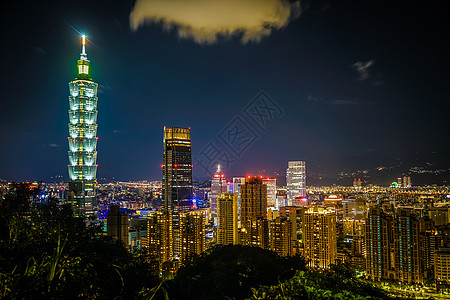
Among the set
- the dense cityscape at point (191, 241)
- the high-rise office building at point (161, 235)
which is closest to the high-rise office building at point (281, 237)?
the dense cityscape at point (191, 241)

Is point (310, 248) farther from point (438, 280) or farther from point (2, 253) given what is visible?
point (2, 253)

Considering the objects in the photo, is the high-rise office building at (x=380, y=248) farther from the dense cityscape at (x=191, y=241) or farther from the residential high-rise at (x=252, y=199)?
the residential high-rise at (x=252, y=199)

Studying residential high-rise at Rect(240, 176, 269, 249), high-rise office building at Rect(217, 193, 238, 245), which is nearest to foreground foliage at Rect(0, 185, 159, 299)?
high-rise office building at Rect(217, 193, 238, 245)

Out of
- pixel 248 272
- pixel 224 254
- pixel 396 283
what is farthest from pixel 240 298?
pixel 396 283

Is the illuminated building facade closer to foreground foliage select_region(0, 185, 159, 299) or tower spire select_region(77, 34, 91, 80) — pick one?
foreground foliage select_region(0, 185, 159, 299)

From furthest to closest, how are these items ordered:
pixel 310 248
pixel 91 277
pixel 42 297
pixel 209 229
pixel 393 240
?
1. pixel 209 229
2. pixel 310 248
3. pixel 393 240
4. pixel 91 277
5. pixel 42 297

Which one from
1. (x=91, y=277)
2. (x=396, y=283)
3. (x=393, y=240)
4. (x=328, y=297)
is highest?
(x=91, y=277)

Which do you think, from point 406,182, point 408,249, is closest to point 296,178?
point 406,182
